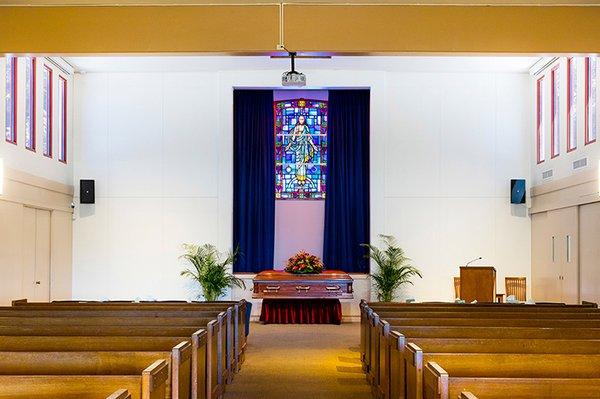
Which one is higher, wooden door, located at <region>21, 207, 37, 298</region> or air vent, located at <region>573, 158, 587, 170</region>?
air vent, located at <region>573, 158, 587, 170</region>

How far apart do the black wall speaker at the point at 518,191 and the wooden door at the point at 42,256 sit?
8061mm

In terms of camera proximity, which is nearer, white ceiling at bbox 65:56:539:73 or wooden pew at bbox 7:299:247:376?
wooden pew at bbox 7:299:247:376

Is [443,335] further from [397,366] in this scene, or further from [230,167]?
→ [230,167]

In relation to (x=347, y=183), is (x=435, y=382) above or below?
below

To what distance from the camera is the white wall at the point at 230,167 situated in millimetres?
12156

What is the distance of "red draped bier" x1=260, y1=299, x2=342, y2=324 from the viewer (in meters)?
11.3

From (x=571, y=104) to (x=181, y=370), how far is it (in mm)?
8723

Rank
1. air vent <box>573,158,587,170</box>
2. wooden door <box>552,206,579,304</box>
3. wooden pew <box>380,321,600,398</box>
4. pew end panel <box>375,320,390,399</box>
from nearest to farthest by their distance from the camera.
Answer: wooden pew <box>380,321,600,398</box>, pew end panel <box>375,320,390,399</box>, air vent <box>573,158,587,170</box>, wooden door <box>552,206,579,304</box>

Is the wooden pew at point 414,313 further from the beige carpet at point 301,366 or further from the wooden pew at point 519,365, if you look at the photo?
the wooden pew at point 519,365

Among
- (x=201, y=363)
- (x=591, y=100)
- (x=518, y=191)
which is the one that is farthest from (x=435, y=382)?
(x=518, y=191)

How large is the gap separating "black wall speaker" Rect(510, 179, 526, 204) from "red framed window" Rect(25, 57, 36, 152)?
8.17 m

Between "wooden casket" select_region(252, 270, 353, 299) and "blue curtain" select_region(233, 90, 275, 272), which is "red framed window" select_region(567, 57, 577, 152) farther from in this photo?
"blue curtain" select_region(233, 90, 275, 272)

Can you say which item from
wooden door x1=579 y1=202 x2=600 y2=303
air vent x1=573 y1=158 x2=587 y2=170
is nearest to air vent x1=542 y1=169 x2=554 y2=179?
air vent x1=573 y1=158 x2=587 y2=170

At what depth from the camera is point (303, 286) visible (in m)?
11.0
